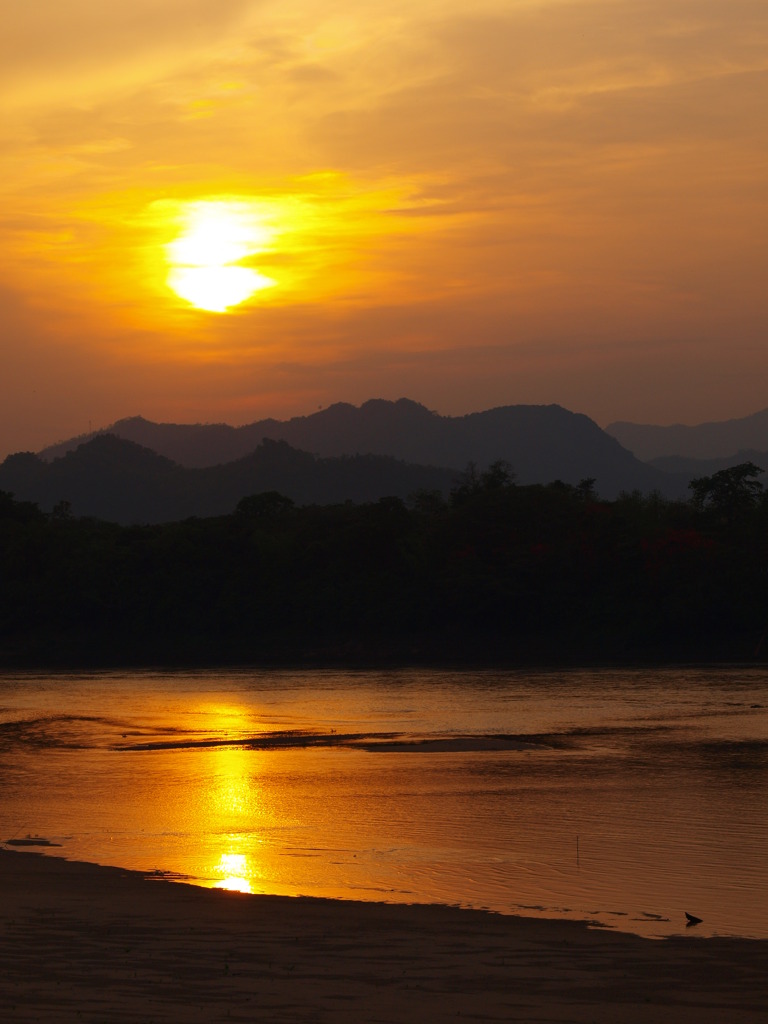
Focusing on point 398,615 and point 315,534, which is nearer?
point 398,615

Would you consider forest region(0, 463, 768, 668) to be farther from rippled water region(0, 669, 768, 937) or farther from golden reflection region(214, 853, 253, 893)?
golden reflection region(214, 853, 253, 893)

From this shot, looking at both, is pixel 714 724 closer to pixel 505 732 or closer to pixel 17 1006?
pixel 505 732

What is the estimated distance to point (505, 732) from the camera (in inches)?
1347

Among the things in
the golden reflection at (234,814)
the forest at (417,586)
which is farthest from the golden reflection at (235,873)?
the forest at (417,586)

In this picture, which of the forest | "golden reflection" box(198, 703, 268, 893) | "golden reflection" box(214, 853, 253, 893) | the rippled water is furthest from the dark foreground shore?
the forest

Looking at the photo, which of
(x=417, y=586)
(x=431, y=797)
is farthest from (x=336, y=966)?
(x=417, y=586)

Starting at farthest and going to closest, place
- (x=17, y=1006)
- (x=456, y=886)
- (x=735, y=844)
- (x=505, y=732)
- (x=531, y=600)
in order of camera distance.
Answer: (x=531, y=600) < (x=505, y=732) < (x=735, y=844) < (x=456, y=886) < (x=17, y=1006)

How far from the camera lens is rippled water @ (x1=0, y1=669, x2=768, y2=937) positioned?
48.8 ft

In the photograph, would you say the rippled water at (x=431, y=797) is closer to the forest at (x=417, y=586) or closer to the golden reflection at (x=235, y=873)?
the golden reflection at (x=235, y=873)

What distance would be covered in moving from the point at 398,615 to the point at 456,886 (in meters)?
63.1

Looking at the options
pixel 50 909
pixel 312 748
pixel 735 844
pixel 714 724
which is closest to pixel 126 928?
pixel 50 909

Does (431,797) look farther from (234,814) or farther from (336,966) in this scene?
(336,966)

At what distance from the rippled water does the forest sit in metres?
26.1

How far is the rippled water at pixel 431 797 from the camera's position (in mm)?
14859
